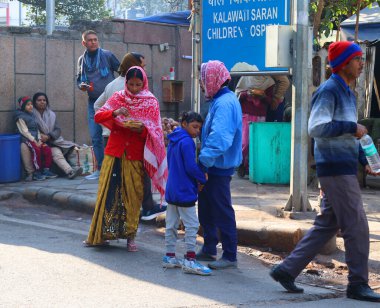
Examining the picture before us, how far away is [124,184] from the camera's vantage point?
24.3 ft

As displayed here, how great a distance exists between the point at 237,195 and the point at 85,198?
1821 mm

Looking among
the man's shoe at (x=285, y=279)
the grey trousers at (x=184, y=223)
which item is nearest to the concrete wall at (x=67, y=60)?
the grey trousers at (x=184, y=223)

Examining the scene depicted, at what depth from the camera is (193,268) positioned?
6559mm

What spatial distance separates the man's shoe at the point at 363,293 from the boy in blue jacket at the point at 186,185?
1.24 metres

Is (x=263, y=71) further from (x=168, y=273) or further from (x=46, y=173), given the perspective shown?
(x=46, y=173)

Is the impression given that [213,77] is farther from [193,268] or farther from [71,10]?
[71,10]

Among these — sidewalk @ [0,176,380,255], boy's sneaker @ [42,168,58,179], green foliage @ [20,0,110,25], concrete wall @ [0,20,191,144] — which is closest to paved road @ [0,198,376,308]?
sidewalk @ [0,176,380,255]

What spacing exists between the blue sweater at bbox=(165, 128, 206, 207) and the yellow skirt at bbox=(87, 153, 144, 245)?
0.81 meters

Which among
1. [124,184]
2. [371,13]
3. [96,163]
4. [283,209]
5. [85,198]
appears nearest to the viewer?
[124,184]

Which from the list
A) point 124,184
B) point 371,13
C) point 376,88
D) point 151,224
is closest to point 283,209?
point 151,224

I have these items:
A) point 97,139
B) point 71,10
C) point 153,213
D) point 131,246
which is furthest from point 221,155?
point 71,10

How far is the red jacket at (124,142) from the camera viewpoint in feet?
24.2

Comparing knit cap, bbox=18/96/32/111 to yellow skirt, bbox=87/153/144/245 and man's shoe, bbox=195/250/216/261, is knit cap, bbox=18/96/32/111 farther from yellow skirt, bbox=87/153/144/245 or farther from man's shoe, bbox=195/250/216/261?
man's shoe, bbox=195/250/216/261

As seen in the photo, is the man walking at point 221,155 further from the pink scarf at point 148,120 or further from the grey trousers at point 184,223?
the pink scarf at point 148,120
